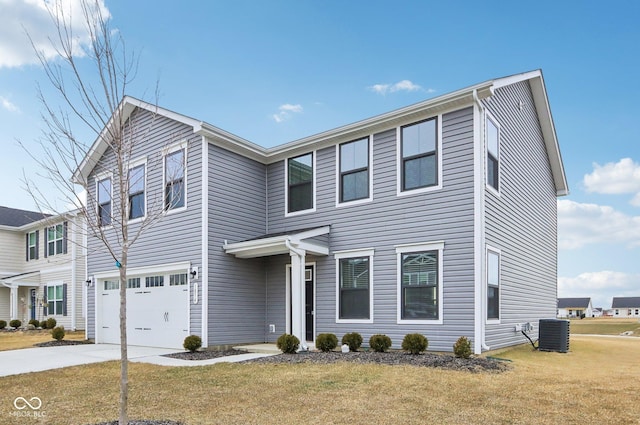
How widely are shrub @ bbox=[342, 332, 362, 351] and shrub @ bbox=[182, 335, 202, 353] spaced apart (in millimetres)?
3721

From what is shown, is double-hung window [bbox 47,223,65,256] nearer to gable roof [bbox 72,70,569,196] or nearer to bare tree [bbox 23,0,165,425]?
gable roof [bbox 72,70,569,196]

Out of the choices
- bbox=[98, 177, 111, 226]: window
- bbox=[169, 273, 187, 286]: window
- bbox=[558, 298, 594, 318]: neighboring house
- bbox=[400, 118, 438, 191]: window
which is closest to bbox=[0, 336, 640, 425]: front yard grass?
bbox=[169, 273, 187, 286]: window

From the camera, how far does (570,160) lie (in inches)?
684

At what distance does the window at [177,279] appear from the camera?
13.3 m

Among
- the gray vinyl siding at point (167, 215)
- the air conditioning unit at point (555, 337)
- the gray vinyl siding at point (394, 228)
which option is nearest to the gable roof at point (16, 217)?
the gray vinyl siding at point (167, 215)

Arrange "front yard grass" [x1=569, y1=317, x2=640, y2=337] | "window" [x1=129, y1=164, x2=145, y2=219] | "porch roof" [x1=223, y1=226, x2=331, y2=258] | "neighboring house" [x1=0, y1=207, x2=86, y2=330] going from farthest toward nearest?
"front yard grass" [x1=569, y1=317, x2=640, y2=337] → "neighboring house" [x1=0, y1=207, x2=86, y2=330] → "window" [x1=129, y1=164, x2=145, y2=219] → "porch roof" [x1=223, y1=226, x2=331, y2=258]

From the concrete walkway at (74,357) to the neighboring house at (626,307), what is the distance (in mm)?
90588

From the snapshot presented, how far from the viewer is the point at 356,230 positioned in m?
12.4

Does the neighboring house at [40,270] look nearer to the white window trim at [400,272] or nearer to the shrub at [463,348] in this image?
the white window trim at [400,272]

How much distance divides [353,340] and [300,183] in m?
4.93

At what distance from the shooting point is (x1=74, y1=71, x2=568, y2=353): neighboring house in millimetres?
10719

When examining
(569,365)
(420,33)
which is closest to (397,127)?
(420,33)

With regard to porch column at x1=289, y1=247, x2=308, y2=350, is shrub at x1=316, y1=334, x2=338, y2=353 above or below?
below

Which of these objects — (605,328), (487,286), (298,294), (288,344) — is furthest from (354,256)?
(605,328)
